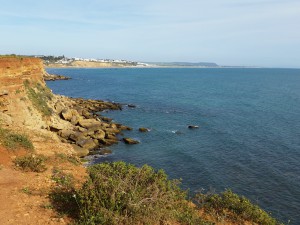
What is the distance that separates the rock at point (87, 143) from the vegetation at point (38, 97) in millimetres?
5747

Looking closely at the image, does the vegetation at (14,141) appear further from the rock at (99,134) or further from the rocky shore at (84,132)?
the rock at (99,134)

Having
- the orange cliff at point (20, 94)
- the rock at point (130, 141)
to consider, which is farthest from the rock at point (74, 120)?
the rock at point (130, 141)

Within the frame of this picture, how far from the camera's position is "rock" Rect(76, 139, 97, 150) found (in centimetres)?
3581

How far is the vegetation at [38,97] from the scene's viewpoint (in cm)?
3662

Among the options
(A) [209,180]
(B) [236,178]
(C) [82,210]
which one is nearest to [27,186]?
(C) [82,210]

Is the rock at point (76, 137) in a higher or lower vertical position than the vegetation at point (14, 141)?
lower

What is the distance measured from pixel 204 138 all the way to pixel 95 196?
34.4 meters

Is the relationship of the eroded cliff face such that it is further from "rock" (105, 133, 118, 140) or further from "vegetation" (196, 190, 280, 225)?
"vegetation" (196, 190, 280, 225)

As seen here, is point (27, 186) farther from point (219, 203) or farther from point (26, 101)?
point (26, 101)

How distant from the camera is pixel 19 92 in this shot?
113ft

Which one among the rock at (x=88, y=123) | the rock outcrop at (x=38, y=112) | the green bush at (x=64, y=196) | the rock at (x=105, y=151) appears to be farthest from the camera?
the rock at (x=88, y=123)

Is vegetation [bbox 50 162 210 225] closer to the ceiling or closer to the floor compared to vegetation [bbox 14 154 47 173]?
closer to the ceiling

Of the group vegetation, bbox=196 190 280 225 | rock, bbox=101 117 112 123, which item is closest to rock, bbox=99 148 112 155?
rock, bbox=101 117 112 123

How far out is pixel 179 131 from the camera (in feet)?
153
